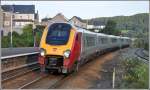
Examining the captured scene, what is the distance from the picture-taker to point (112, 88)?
16.0 m

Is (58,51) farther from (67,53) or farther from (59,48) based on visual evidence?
(67,53)

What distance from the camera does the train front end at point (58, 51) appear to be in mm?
19297

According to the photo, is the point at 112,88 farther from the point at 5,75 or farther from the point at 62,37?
the point at 5,75

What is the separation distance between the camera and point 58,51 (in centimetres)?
1938

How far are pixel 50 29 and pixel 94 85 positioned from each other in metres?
4.87

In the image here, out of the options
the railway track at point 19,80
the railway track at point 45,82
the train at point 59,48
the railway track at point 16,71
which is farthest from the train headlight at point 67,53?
the railway track at point 16,71

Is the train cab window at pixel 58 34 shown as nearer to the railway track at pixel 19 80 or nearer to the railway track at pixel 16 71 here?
the railway track at pixel 19 80

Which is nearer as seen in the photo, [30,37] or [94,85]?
[94,85]

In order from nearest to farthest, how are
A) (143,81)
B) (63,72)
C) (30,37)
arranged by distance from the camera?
(143,81)
(63,72)
(30,37)

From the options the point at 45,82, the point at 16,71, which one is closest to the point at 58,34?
the point at 45,82

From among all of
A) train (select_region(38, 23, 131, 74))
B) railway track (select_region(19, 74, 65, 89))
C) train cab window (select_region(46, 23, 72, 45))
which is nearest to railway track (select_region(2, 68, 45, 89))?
railway track (select_region(19, 74, 65, 89))

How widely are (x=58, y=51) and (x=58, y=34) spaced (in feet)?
3.83

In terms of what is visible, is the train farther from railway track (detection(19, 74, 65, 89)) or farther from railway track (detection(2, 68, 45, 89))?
railway track (detection(2, 68, 45, 89))

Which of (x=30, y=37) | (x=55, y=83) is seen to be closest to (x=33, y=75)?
(x=55, y=83)
